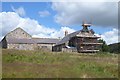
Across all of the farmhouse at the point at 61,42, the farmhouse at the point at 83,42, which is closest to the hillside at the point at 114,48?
the farmhouse at the point at 61,42

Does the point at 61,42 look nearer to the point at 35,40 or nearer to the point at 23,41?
the point at 35,40

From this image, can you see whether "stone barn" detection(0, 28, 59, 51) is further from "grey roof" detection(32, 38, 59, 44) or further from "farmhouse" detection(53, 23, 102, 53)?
"farmhouse" detection(53, 23, 102, 53)

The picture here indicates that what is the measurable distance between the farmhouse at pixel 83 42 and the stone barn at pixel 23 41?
11.2m

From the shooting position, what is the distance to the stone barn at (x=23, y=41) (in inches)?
3376

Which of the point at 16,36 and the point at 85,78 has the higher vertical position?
the point at 16,36

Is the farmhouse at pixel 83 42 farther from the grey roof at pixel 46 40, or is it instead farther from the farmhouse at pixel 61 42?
the grey roof at pixel 46 40

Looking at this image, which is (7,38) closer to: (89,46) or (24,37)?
(24,37)

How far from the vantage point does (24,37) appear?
94.0 meters

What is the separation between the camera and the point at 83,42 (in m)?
78.9

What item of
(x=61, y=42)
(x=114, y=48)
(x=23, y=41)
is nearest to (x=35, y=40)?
(x=23, y=41)

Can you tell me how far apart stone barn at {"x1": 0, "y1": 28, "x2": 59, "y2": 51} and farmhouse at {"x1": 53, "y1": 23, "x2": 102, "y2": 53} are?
11249 mm

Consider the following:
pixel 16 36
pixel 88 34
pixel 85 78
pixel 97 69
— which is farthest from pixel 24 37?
pixel 85 78

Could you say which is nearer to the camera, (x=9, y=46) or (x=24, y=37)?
(x=9, y=46)

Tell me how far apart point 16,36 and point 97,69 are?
229 feet
